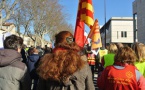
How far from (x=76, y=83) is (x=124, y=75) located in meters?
0.95

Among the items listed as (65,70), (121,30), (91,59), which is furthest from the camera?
(121,30)

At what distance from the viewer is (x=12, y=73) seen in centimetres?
339

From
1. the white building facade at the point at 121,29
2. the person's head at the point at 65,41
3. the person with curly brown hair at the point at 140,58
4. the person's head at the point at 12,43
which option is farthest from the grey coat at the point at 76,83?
the white building facade at the point at 121,29

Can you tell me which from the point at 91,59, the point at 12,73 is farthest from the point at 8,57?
the point at 91,59

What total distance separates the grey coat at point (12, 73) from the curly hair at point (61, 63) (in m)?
0.57

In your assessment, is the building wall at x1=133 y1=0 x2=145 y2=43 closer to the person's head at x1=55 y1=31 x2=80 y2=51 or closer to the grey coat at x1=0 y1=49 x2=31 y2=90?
the grey coat at x1=0 y1=49 x2=31 y2=90

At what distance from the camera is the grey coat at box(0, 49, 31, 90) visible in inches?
133

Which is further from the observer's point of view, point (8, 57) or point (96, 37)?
point (96, 37)

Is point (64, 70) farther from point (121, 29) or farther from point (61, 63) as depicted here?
point (121, 29)

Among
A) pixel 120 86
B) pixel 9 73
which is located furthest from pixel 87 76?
pixel 9 73

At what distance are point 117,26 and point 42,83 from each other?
72.7 meters

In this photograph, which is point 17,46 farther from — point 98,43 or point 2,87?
point 98,43

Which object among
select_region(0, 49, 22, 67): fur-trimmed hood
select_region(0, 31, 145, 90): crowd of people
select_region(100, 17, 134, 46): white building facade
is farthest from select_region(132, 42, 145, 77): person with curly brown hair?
select_region(100, 17, 134, 46): white building facade

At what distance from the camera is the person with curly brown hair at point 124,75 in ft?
11.9
